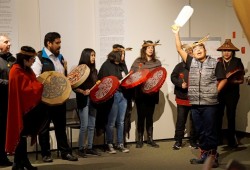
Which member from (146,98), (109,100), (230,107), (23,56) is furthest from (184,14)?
(230,107)

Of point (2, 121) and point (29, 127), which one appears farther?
point (2, 121)

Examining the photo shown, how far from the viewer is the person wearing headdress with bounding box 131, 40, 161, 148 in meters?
5.26

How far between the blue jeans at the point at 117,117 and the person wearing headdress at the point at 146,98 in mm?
295

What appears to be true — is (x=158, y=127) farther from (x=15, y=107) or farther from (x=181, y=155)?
(x=15, y=107)

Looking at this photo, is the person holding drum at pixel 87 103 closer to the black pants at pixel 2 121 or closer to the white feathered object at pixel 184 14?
the black pants at pixel 2 121

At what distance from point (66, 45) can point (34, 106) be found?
5.35 feet

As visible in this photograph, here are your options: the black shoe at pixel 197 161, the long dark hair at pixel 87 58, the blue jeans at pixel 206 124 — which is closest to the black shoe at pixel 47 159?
the long dark hair at pixel 87 58

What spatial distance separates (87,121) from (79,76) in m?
0.61

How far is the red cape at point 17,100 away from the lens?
3.65 m

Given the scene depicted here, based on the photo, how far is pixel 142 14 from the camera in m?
5.59

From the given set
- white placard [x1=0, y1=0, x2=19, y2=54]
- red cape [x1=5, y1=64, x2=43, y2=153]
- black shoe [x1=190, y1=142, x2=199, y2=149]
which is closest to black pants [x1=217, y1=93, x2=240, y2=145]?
black shoe [x1=190, y1=142, x2=199, y2=149]

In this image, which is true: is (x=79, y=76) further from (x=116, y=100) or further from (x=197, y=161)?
(x=197, y=161)

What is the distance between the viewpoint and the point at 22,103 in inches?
146

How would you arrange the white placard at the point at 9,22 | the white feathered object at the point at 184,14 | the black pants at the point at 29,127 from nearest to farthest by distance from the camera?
the white feathered object at the point at 184,14
the black pants at the point at 29,127
the white placard at the point at 9,22
